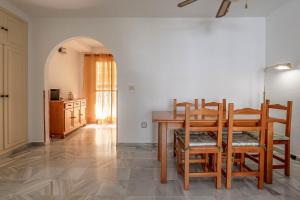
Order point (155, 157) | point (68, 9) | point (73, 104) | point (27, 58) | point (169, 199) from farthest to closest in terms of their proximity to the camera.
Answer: point (73, 104) → point (27, 58) → point (68, 9) → point (155, 157) → point (169, 199)

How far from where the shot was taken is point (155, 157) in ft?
11.7

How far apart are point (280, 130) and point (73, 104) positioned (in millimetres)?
4556

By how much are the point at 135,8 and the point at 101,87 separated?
11.8ft

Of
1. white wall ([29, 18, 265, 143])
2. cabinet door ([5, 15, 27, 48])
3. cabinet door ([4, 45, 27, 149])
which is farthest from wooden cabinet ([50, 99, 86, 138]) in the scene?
cabinet door ([5, 15, 27, 48])

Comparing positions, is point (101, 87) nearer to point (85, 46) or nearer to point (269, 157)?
point (85, 46)

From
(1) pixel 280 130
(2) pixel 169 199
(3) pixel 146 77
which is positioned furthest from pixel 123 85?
(1) pixel 280 130

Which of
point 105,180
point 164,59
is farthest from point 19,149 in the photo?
point 164,59

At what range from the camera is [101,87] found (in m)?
6.93

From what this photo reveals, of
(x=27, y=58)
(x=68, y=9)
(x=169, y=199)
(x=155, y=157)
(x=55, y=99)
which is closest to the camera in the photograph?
(x=169, y=199)

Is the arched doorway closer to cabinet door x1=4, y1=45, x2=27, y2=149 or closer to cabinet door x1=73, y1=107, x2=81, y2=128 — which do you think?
cabinet door x1=73, y1=107, x2=81, y2=128

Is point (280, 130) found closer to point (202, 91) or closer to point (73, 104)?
point (202, 91)

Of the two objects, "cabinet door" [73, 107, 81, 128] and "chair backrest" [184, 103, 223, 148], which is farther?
"cabinet door" [73, 107, 81, 128]

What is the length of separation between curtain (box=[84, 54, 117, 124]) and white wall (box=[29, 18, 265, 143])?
2.62 m

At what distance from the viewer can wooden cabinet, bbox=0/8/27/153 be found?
137 inches
